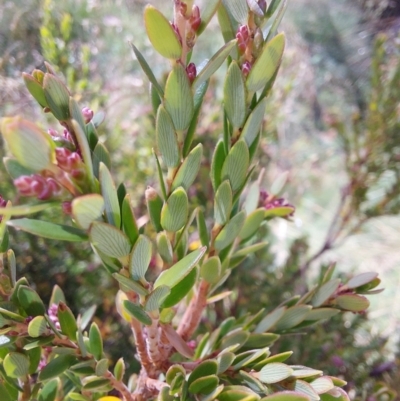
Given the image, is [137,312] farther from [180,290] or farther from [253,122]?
[253,122]

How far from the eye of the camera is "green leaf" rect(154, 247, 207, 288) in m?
0.20

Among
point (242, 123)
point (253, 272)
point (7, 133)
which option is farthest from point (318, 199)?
point (7, 133)

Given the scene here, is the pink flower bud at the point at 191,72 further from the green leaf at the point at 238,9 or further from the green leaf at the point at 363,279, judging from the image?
the green leaf at the point at 363,279

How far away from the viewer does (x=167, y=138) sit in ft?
0.72

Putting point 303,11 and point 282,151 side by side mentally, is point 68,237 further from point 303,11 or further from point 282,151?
point 303,11

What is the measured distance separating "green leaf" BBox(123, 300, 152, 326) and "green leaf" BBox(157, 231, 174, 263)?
0.11 feet

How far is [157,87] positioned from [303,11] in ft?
7.04

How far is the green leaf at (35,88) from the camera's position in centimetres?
20

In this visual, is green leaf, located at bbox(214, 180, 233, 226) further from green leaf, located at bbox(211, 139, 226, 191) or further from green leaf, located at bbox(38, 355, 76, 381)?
green leaf, located at bbox(38, 355, 76, 381)

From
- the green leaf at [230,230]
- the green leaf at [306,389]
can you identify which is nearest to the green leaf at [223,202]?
the green leaf at [230,230]

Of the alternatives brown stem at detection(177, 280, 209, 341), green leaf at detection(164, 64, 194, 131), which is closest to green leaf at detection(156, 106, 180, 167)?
green leaf at detection(164, 64, 194, 131)

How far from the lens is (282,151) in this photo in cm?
133

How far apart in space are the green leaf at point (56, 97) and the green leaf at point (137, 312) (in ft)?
0.36

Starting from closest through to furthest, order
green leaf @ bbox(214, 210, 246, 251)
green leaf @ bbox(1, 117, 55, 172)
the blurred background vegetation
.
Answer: green leaf @ bbox(1, 117, 55, 172), green leaf @ bbox(214, 210, 246, 251), the blurred background vegetation
